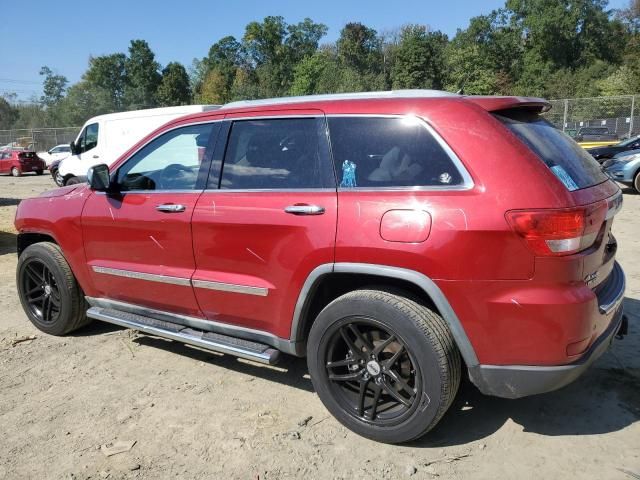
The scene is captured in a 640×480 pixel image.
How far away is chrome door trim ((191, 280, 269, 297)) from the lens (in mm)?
3225

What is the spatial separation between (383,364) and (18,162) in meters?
27.9

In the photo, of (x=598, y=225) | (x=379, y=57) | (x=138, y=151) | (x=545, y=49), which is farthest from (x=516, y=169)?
(x=379, y=57)

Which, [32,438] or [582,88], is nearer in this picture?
[32,438]

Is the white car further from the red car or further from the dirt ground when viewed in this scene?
the dirt ground

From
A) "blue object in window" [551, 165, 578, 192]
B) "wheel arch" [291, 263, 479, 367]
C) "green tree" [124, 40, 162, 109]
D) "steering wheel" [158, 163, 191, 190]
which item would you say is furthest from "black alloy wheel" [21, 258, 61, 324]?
"green tree" [124, 40, 162, 109]

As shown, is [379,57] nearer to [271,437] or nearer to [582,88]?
[582,88]

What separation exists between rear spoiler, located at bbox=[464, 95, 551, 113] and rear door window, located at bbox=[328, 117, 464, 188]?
0.32 meters

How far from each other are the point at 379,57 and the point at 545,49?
25.0 metres

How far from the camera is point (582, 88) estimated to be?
57.7 m

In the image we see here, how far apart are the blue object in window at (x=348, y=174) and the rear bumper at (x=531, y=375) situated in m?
1.15

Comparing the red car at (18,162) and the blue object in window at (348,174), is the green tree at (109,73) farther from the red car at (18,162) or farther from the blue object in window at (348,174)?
the blue object in window at (348,174)

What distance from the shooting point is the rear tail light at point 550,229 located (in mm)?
2461

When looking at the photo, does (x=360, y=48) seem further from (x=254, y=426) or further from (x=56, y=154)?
(x=254, y=426)

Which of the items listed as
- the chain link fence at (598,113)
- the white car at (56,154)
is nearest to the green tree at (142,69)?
the white car at (56,154)
